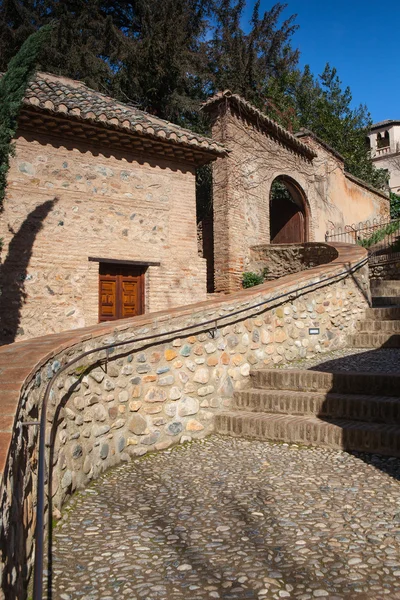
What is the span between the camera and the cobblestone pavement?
2.32 metres

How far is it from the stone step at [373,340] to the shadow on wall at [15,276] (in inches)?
202

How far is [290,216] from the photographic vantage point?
1614 centimetres

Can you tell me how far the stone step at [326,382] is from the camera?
4746 millimetres

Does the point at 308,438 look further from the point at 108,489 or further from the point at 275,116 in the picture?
the point at 275,116

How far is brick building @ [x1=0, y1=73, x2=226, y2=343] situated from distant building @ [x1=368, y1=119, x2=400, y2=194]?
86.5 feet

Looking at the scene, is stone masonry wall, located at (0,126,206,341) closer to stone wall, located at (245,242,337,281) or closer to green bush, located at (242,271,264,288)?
green bush, located at (242,271,264,288)

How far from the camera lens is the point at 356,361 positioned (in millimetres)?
6066

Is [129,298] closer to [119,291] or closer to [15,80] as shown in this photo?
[119,291]

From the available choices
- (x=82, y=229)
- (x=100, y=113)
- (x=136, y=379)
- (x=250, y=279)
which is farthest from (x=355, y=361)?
(x=250, y=279)

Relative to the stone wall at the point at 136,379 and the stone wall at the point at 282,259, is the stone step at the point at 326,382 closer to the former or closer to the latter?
the stone wall at the point at 136,379

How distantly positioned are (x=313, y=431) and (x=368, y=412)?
54cm

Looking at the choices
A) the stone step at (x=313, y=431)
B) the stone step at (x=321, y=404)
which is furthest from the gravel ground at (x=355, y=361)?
the stone step at (x=313, y=431)

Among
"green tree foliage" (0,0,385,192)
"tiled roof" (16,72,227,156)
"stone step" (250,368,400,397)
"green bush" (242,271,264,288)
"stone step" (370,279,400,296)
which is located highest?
"green tree foliage" (0,0,385,192)

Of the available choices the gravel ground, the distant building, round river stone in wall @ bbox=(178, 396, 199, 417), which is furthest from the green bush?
the distant building
